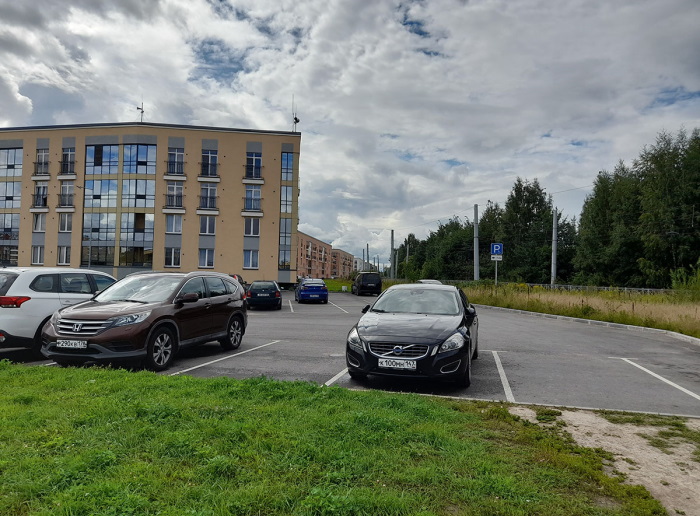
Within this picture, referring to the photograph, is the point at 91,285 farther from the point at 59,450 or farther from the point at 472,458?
the point at 472,458

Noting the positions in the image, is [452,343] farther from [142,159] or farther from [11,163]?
[11,163]

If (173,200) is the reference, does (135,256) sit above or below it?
below

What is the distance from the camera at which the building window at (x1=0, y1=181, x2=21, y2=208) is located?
5041cm

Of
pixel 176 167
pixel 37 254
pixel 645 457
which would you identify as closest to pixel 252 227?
pixel 176 167

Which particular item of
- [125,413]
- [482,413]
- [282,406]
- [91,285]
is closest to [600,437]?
[482,413]

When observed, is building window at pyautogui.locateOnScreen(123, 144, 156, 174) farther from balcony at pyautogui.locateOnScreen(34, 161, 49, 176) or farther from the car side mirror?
the car side mirror

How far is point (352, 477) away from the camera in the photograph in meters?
3.43

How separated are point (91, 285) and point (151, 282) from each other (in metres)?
2.06

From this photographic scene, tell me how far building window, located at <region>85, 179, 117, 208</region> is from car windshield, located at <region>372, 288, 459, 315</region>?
46660mm

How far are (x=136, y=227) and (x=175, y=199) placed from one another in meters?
4.81

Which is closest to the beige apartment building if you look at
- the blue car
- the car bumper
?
the blue car

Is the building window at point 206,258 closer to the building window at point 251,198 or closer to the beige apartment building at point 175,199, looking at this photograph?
the beige apartment building at point 175,199

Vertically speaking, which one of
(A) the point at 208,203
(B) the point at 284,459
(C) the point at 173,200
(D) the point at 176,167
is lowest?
(B) the point at 284,459

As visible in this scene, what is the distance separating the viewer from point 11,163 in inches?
1992
